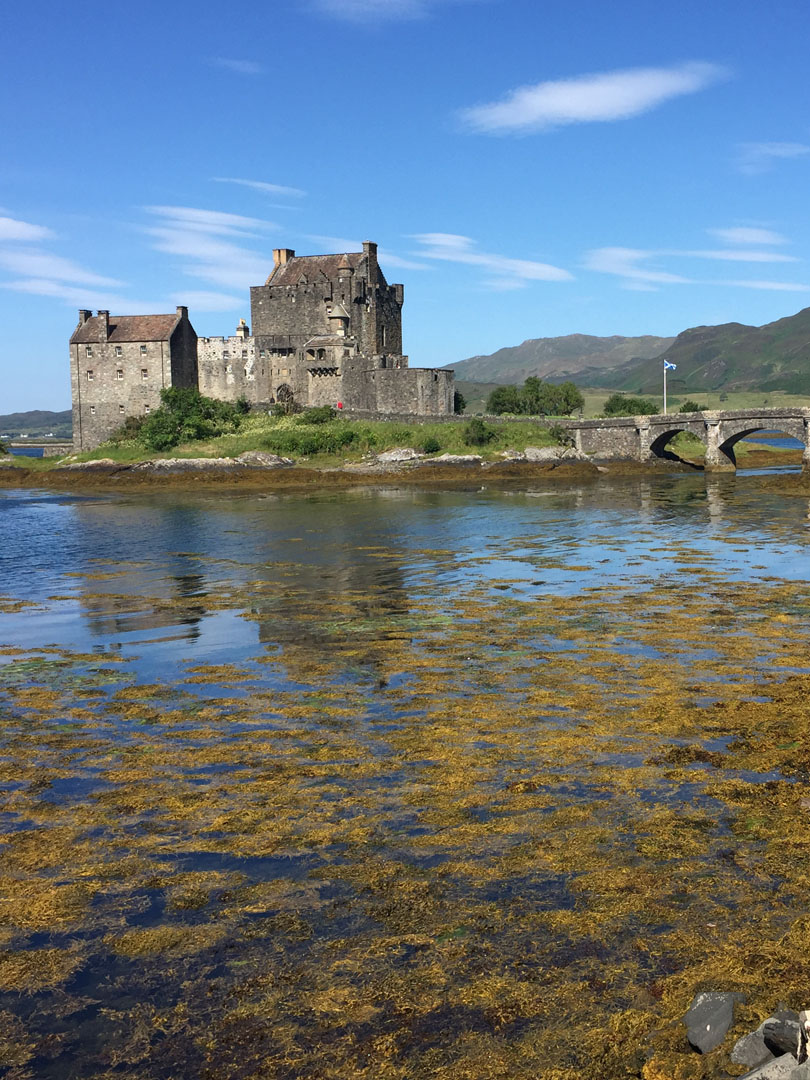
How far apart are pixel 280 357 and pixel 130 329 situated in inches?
566

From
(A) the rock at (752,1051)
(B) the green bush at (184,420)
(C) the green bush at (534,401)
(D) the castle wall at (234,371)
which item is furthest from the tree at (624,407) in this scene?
(A) the rock at (752,1051)

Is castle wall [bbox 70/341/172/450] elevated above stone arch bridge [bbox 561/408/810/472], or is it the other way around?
castle wall [bbox 70/341/172/450]

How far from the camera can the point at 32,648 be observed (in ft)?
69.9

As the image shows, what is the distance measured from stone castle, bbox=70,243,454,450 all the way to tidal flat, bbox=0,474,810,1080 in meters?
66.5

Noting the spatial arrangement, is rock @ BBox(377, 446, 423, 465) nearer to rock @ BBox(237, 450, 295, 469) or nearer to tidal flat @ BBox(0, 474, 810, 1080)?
rock @ BBox(237, 450, 295, 469)

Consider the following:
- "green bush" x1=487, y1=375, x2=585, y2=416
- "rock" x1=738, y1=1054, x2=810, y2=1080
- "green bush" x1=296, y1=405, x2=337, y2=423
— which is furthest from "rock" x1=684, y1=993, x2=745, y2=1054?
"green bush" x1=487, y1=375, x2=585, y2=416

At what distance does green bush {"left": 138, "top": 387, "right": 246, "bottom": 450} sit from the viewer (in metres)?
85.8

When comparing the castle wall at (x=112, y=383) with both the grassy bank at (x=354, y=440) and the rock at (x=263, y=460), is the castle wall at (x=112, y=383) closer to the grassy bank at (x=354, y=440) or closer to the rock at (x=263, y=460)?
the grassy bank at (x=354, y=440)

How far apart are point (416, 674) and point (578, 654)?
3.46m

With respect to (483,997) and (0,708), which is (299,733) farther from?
(483,997)

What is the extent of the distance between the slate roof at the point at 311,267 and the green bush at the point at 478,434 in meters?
20.3

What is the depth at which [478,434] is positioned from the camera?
8244 centimetres

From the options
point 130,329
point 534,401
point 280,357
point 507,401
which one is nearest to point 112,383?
point 130,329

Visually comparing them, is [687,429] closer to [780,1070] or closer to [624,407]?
[624,407]
